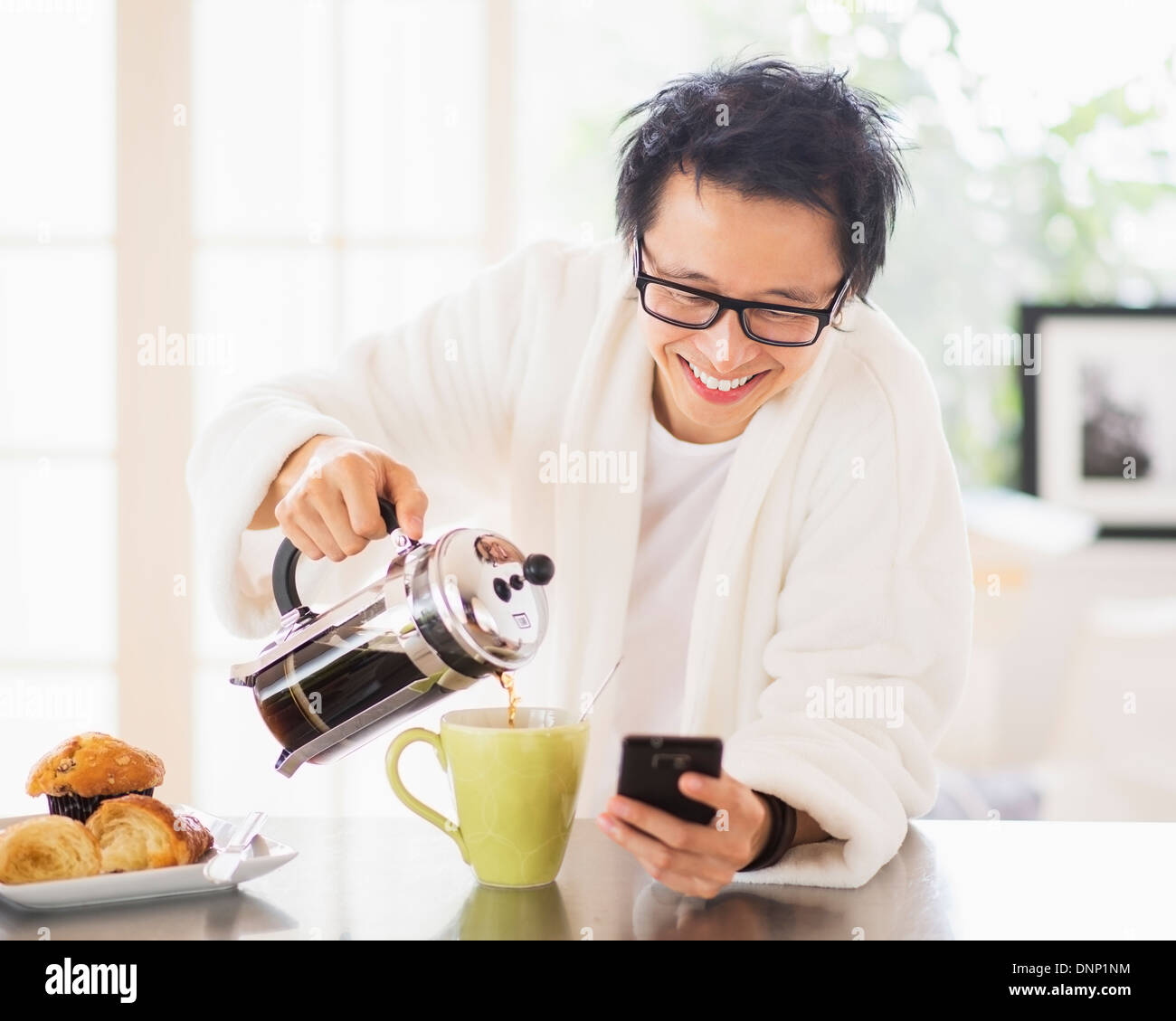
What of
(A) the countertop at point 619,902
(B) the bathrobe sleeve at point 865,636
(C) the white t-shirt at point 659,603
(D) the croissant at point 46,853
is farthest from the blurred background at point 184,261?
(D) the croissant at point 46,853

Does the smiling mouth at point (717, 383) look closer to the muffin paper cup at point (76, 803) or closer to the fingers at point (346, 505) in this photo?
the fingers at point (346, 505)

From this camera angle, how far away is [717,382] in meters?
1.27

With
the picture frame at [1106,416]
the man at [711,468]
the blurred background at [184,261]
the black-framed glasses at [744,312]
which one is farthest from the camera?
the picture frame at [1106,416]

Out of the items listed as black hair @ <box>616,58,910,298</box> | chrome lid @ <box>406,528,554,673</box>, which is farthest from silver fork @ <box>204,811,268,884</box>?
black hair @ <box>616,58,910,298</box>

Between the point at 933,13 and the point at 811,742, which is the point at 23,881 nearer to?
the point at 811,742

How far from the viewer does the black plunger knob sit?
36.0 inches

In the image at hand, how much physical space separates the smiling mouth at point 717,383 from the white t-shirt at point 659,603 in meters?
0.19

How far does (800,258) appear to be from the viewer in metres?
1.17

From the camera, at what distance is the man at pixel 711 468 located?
107cm

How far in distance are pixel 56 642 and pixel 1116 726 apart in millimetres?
2876

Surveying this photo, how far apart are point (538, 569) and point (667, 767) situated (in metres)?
0.18

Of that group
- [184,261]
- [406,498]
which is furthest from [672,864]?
[184,261]
